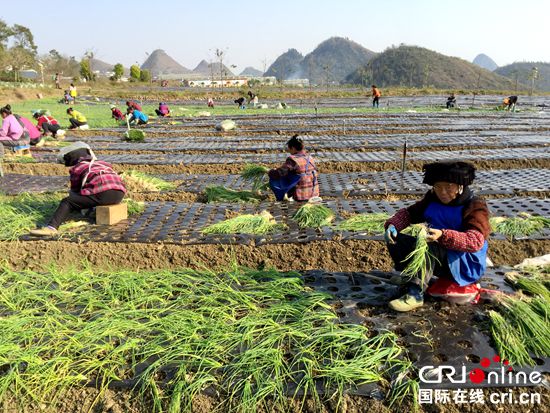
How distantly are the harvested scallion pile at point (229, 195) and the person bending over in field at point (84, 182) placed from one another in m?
1.41

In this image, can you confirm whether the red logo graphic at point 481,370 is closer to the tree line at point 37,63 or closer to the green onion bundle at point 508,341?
the green onion bundle at point 508,341

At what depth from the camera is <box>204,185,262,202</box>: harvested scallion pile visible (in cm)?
546

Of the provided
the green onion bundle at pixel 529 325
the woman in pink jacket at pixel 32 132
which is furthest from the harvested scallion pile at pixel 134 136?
the green onion bundle at pixel 529 325

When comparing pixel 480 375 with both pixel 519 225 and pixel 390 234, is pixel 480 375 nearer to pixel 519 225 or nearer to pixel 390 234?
Result: pixel 390 234

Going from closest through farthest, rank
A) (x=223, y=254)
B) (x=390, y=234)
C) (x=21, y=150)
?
(x=390, y=234), (x=223, y=254), (x=21, y=150)

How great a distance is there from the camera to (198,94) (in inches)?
1280

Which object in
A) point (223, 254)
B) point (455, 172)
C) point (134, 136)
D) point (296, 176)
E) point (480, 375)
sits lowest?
point (223, 254)

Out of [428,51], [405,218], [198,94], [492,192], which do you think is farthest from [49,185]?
[428,51]

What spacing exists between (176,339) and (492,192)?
5015 mm

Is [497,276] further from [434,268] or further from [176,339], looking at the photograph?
[176,339]

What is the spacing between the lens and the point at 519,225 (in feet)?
13.8

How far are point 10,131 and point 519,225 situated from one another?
9.37m

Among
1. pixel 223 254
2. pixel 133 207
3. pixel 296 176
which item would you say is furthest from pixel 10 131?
pixel 223 254

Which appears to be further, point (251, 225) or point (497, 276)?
point (251, 225)
